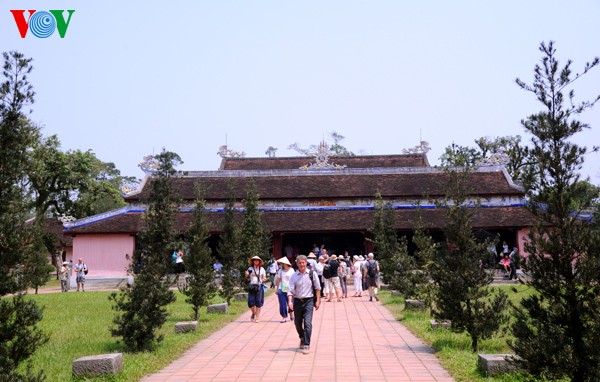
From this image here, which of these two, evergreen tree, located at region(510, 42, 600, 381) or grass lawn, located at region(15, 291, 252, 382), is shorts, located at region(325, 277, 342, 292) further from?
evergreen tree, located at region(510, 42, 600, 381)

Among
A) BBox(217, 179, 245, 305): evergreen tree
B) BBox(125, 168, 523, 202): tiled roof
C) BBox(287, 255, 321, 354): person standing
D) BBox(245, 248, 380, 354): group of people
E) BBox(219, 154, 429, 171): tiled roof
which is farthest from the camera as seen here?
BBox(219, 154, 429, 171): tiled roof

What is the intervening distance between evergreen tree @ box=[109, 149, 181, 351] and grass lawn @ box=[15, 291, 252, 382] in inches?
13.8

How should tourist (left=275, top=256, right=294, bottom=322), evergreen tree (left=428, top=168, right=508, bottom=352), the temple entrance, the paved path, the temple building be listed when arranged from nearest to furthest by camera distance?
the paved path, evergreen tree (left=428, top=168, right=508, bottom=352), tourist (left=275, top=256, right=294, bottom=322), the temple building, the temple entrance

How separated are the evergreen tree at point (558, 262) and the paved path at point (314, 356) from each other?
170 centimetres

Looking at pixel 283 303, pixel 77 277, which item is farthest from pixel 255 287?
pixel 77 277

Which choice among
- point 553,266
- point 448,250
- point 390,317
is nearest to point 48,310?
point 390,317

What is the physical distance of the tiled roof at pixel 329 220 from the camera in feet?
101

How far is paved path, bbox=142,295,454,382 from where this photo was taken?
802 cm

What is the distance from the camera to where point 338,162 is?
43.8 meters

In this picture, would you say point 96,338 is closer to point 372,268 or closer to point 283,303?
point 283,303

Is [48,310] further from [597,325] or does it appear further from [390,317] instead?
[597,325]

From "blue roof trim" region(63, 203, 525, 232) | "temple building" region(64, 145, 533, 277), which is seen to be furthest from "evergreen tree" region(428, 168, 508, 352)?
"blue roof trim" region(63, 203, 525, 232)

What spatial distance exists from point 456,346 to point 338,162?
34042 mm

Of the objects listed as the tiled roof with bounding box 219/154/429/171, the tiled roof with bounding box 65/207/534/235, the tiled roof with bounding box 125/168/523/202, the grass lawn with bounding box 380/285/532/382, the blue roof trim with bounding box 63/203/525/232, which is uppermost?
the tiled roof with bounding box 219/154/429/171
